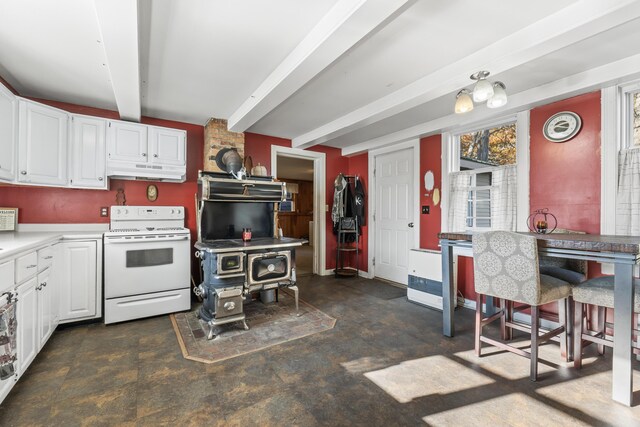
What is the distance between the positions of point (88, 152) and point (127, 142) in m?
0.38

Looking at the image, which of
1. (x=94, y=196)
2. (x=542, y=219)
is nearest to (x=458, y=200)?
(x=542, y=219)

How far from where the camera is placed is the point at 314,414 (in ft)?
5.42

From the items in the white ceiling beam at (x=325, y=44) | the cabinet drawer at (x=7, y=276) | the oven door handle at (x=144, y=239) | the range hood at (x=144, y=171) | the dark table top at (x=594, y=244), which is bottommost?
the cabinet drawer at (x=7, y=276)

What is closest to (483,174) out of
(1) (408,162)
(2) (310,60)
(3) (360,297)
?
(1) (408,162)

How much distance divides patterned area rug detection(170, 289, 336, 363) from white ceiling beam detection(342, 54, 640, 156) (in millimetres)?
2643

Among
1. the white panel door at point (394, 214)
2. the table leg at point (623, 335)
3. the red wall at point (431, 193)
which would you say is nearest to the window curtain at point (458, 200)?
the red wall at point (431, 193)

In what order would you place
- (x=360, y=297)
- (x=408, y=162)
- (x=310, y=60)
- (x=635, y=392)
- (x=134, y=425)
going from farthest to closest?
(x=408, y=162) → (x=360, y=297) → (x=310, y=60) → (x=635, y=392) → (x=134, y=425)

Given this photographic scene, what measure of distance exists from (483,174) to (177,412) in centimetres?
366

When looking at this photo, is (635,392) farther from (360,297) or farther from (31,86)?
(31,86)

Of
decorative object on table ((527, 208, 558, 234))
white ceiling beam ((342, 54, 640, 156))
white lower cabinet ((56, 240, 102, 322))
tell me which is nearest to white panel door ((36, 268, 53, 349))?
white lower cabinet ((56, 240, 102, 322))

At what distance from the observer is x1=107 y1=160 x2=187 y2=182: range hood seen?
3.22 metres

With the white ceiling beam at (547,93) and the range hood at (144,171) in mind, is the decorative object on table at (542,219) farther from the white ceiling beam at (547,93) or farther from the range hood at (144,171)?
the range hood at (144,171)

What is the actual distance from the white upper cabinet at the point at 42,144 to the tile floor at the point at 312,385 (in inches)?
58.0

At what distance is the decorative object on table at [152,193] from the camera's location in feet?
12.0
